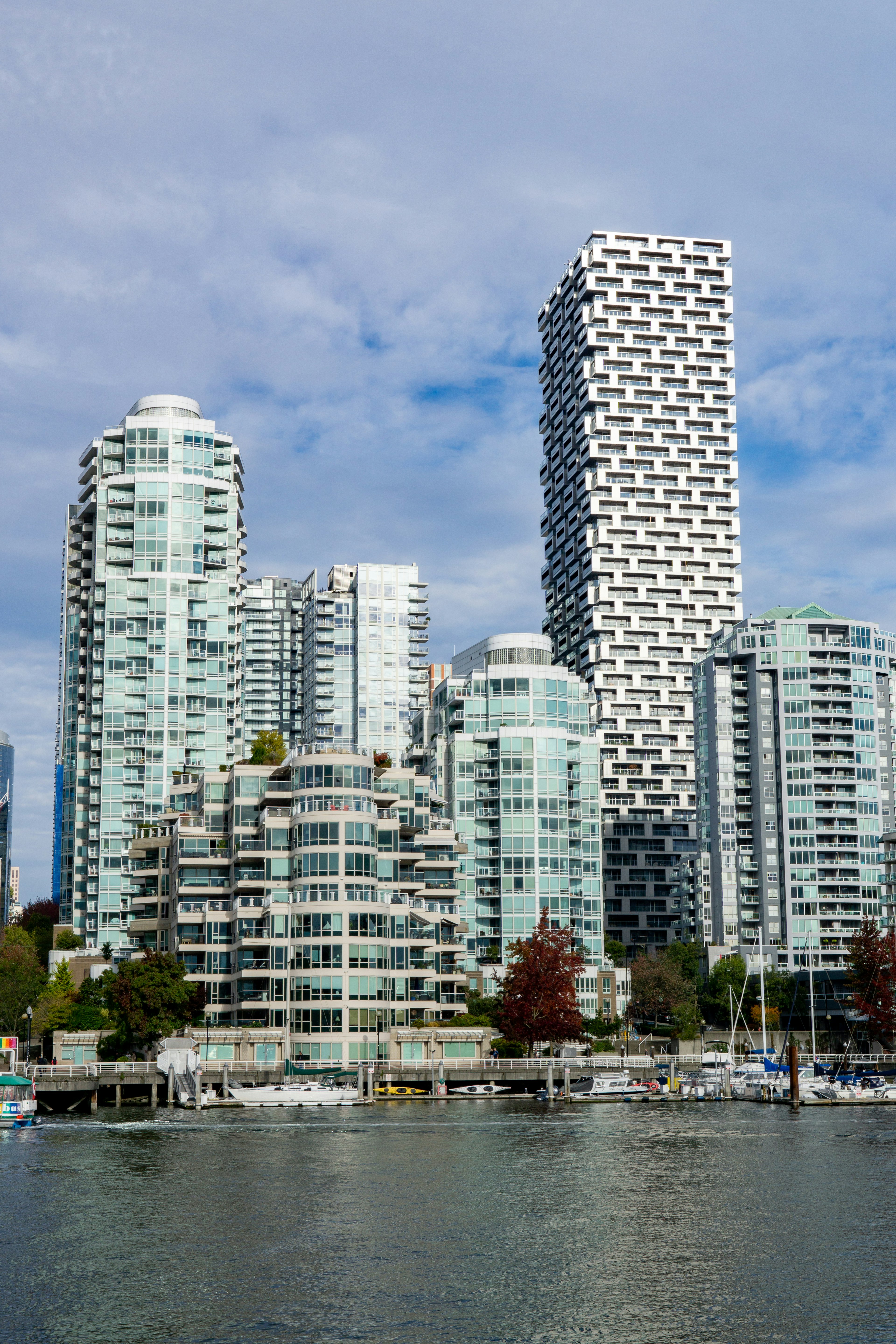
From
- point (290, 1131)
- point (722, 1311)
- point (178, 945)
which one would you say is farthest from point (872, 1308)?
point (178, 945)

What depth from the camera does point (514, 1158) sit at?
91.0m

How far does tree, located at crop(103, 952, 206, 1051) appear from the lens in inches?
5571

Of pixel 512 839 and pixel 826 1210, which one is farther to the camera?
pixel 512 839

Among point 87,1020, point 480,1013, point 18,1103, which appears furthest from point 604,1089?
point 18,1103

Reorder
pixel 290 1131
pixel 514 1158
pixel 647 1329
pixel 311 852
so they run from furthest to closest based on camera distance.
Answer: pixel 311 852 < pixel 290 1131 < pixel 514 1158 < pixel 647 1329

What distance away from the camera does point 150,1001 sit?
14150cm

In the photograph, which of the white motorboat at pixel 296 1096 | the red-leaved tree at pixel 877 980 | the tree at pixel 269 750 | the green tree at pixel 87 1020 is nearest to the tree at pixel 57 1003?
the green tree at pixel 87 1020

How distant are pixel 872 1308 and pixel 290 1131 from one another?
213ft

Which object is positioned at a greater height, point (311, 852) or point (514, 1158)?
point (311, 852)

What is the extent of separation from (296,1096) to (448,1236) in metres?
69.1

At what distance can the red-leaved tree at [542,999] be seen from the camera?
15412cm

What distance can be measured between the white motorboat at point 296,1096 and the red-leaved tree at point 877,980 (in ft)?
255

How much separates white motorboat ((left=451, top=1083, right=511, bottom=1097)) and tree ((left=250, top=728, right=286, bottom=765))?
1628 inches

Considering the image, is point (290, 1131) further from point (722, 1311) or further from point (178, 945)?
point (722, 1311)
